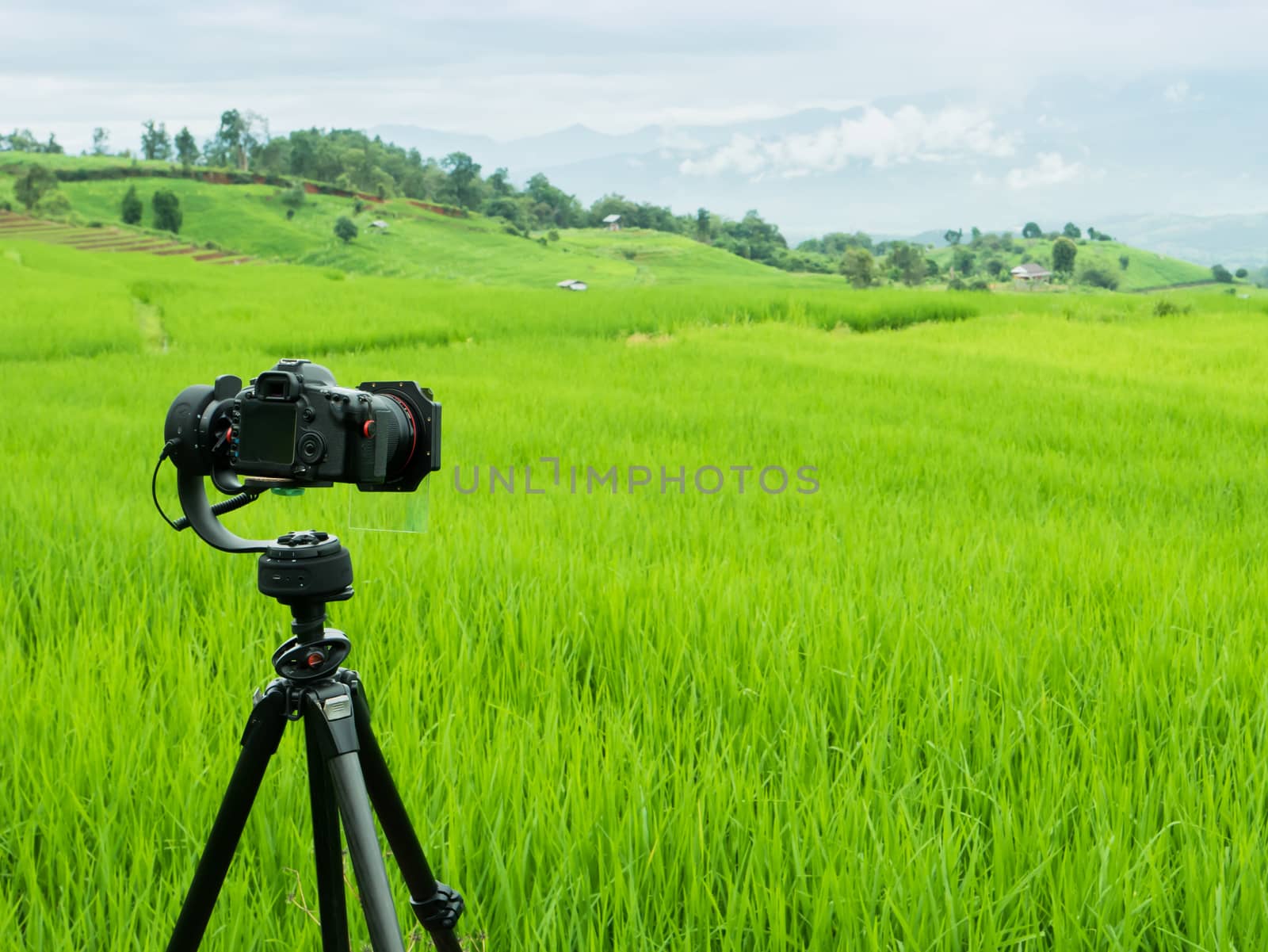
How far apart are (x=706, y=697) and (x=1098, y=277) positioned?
9832cm

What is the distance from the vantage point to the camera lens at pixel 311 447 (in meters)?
0.95

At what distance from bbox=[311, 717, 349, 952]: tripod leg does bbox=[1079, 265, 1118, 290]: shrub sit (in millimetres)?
97785

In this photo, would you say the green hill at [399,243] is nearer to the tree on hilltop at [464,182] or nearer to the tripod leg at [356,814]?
the tree on hilltop at [464,182]

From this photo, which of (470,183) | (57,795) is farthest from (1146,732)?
(470,183)

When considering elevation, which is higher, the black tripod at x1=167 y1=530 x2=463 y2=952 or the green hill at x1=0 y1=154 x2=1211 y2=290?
the green hill at x1=0 y1=154 x2=1211 y2=290

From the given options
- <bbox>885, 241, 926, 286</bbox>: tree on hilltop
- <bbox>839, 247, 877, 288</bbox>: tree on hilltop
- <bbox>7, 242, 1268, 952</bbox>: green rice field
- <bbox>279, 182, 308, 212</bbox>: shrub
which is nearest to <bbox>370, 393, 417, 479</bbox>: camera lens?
<bbox>7, 242, 1268, 952</bbox>: green rice field

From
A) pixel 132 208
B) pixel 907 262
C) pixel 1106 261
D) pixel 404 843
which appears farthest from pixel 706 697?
pixel 1106 261

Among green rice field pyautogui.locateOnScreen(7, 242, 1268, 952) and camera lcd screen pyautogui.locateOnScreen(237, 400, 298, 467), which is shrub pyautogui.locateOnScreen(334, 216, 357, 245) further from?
camera lcd screen pyautogui.locateOnScreen(237, 400, 298, 467)

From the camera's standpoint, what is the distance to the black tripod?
91cm

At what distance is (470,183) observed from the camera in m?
91.8

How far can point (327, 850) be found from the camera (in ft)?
3.08

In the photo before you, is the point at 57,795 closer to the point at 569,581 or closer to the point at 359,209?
the point at 569,581

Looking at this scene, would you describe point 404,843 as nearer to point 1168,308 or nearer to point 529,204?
point 1168,308

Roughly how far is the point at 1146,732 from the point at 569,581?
1.52 m
